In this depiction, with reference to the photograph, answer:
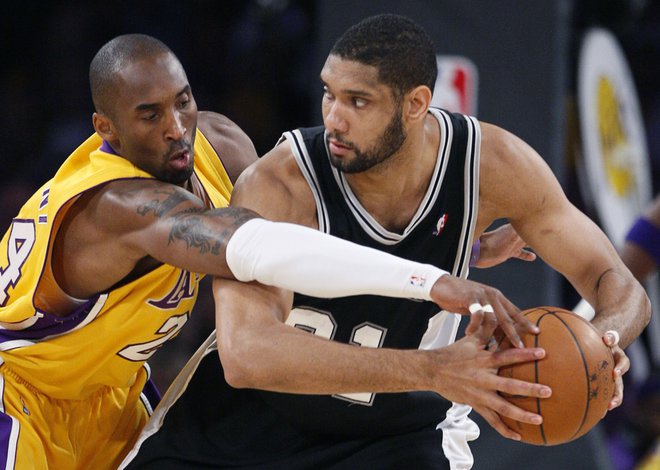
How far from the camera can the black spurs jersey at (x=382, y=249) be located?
353 centimetres

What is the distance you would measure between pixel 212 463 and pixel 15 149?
471cm

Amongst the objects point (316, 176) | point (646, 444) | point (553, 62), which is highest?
point (316, 176)

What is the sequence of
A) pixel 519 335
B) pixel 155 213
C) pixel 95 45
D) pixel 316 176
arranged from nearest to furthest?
pixel 519 335 < pixel 155 213 < pixel 316 176 < pixel 95 45

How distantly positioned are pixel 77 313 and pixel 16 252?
0.93ft

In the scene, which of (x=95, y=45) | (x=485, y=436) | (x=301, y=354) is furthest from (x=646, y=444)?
(x=95, y=45)

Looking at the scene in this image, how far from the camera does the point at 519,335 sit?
302 centimetres

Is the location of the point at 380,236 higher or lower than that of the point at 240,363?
higher

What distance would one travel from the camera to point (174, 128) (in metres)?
3.40

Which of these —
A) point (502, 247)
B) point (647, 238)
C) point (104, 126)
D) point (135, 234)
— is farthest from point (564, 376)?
point (647, 238)

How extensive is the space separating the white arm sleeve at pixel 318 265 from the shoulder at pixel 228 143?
84 centimetres

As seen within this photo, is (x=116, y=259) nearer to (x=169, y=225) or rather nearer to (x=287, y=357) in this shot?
(x=169, y=225)

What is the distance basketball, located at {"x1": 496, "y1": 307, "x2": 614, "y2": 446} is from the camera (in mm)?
2986

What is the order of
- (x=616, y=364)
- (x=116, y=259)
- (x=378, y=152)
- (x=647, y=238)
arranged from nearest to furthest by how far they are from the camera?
(x=616, y=364) < (x=116, y=259) < (x=378, y=152) < (x=647, y=238)

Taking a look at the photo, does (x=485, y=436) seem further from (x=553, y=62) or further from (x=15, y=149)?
(x=15, y=149)
